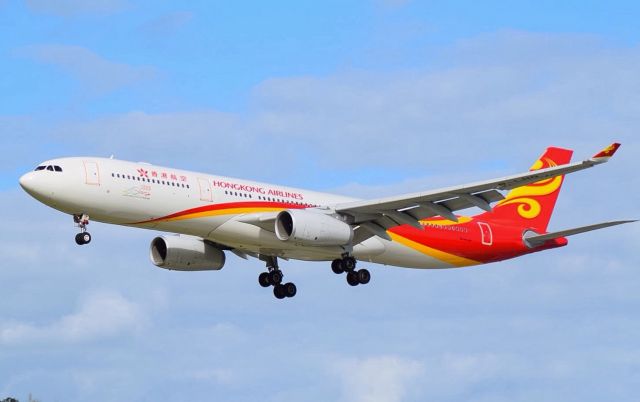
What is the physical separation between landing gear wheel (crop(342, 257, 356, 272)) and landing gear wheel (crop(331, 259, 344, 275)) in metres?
0.14

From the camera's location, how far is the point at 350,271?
51.2 m

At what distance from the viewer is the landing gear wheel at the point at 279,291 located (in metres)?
54.4

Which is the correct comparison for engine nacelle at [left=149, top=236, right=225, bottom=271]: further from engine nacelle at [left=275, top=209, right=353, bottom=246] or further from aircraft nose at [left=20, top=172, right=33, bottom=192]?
aircraft nose at [left=20, top=172, right=33, bottom=192]

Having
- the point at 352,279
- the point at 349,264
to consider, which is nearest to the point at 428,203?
the point at 349,264

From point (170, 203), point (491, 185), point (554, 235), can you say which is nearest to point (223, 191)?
point (170, 203)

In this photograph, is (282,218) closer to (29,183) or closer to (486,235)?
(29,183)

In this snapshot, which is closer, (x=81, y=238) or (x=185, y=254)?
(x=81, y=238)

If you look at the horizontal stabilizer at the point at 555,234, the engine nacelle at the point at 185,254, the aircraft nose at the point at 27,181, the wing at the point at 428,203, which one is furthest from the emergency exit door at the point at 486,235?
the aircraft nose at the point at 27,181

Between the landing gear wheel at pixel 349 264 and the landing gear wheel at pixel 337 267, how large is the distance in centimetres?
14

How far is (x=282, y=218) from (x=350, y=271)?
4599mm

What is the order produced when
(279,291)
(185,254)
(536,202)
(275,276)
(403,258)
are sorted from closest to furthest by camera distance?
(185,254), (403,258), (275,276), (279,291), (536,202)

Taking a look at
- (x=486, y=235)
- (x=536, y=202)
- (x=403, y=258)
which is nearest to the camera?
(x=403, y=258)

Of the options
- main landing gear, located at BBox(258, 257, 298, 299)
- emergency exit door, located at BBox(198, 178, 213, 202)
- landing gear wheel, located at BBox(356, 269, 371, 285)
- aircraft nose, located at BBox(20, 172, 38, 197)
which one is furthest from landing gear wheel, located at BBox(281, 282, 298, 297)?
aircraft nose, located at BBox(20, 172, 38, 197)

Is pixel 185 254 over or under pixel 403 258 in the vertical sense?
over
